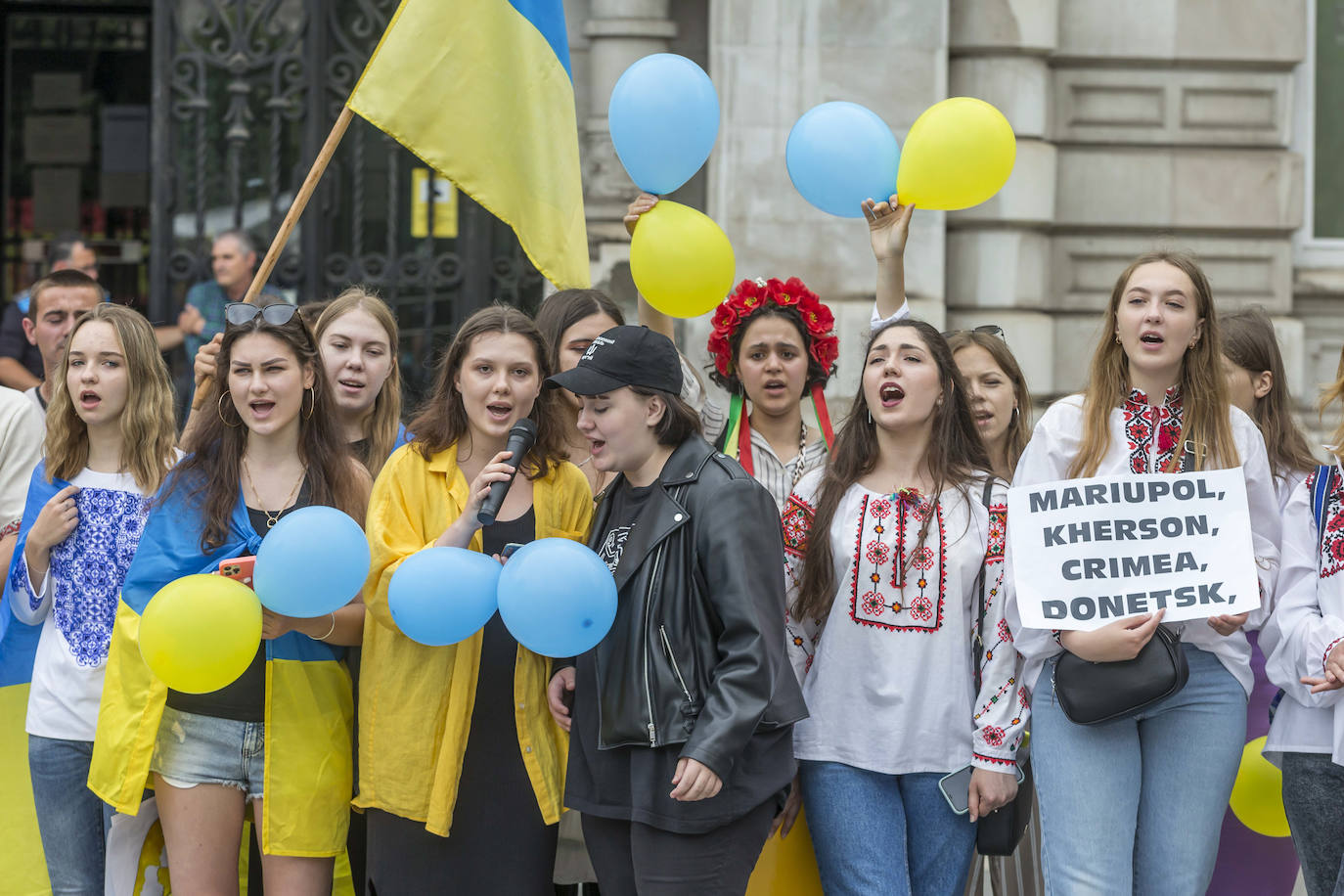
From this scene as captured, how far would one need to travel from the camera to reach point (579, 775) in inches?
138

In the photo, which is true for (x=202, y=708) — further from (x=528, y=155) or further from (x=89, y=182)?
(x=89, y=182)

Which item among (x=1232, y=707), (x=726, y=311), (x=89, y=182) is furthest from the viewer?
(x=89, y=182)

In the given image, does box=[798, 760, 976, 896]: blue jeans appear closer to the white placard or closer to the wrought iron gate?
the white placard

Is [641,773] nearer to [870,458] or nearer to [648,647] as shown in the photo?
[648,647]

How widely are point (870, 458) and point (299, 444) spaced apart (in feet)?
5.31

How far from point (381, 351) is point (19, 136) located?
711 centimetres

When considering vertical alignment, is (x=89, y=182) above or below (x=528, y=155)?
above

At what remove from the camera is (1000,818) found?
372cm

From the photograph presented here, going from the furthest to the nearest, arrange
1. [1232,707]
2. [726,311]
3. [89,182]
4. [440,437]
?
[89,182] < [726,311] < [440,437] < [1232,707]

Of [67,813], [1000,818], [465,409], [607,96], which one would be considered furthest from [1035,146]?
[67,813]

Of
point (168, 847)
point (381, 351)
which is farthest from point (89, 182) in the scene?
point (168, 847)

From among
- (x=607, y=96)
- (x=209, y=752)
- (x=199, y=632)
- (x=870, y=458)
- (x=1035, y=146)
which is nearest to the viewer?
(x=199, y=632)

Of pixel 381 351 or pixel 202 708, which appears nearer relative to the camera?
pixel 202 708

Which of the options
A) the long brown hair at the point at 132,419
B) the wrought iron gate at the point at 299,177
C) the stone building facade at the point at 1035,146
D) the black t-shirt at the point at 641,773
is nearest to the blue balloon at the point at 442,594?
the black t-shirt at the point at 641,773
